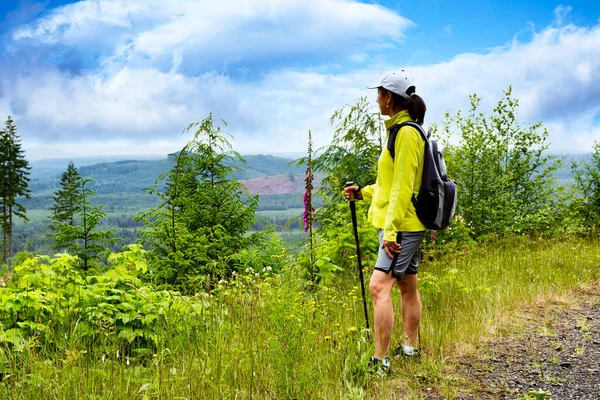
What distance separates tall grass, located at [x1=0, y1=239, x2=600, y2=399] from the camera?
122 inches

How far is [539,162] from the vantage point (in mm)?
12859

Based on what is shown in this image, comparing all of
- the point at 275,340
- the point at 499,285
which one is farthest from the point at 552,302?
the point at 275,340

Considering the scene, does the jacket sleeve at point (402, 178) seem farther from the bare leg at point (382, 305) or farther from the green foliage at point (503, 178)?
the green foliage at point (503, 178)

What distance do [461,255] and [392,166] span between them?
522cm

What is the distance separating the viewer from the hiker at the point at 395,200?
3.51 m

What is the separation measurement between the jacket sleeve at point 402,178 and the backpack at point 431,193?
0.26 feet

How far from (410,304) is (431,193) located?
999 mm

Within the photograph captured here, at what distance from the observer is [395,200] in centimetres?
351

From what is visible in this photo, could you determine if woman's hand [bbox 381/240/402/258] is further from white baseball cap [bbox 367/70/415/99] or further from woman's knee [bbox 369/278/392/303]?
white baseball cap [bbox 367/70/415/99]

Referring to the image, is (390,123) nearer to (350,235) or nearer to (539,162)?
(350,235)

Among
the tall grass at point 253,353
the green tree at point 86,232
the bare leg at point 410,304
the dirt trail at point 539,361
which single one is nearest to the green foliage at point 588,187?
the dirt trail at point 539,361

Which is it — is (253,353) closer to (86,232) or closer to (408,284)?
(408,284)

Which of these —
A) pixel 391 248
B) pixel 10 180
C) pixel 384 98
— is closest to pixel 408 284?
pixel 391 248

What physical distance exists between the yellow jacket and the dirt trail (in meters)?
1.33
